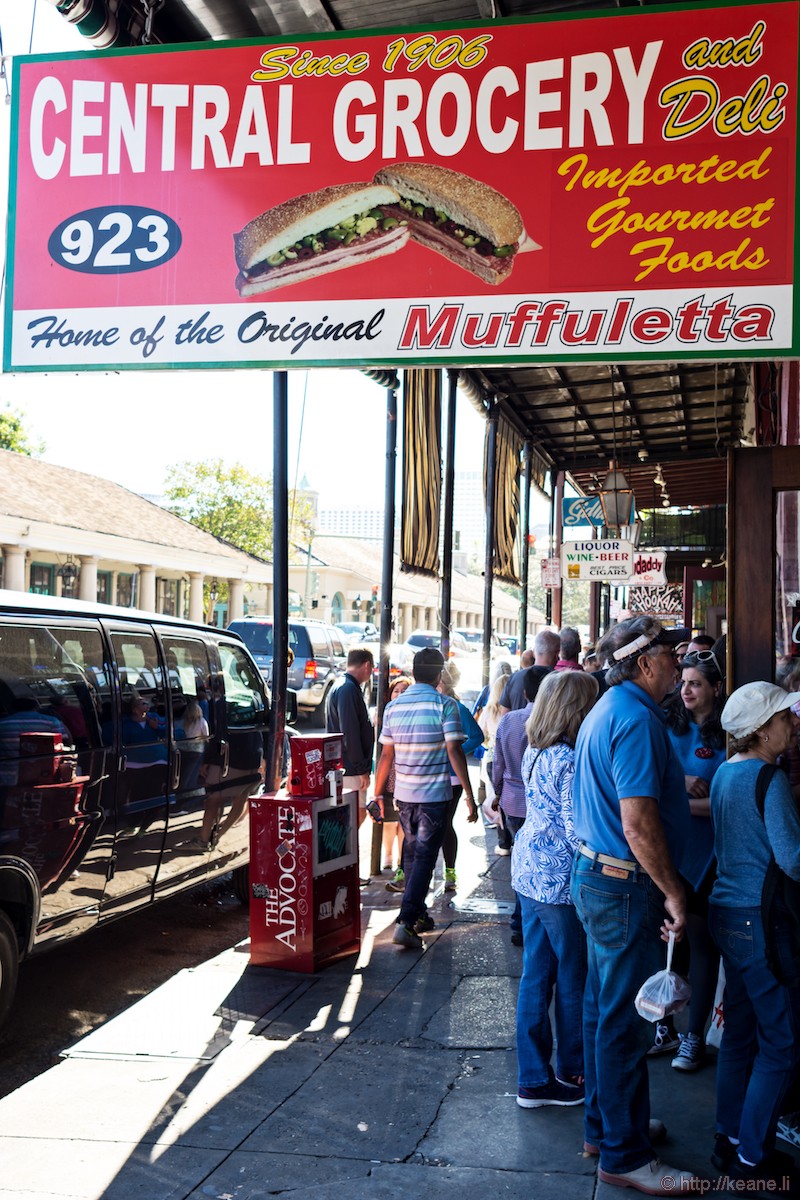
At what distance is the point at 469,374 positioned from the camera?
46.3 ft

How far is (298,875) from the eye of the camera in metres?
6.49

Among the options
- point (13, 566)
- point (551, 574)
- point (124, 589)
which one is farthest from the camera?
point (124, 589)

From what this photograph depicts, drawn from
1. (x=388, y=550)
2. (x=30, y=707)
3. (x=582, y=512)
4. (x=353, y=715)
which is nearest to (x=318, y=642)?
(x=582, y=512)

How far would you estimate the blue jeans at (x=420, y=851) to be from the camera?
705 centimetres

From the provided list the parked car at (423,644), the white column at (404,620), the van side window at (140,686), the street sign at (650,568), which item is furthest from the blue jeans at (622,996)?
the white column at (404,620)

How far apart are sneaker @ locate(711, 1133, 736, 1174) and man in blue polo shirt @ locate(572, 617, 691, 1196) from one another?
0.17m

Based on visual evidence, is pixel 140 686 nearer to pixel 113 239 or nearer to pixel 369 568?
pixel 113 239

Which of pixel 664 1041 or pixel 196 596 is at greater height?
pixel 196 596

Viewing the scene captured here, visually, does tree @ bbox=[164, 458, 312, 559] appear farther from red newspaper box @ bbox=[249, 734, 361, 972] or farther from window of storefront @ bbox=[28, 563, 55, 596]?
red newspaper box @ bbox=[249, 734, 361, 972]

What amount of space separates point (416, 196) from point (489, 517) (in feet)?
38.1

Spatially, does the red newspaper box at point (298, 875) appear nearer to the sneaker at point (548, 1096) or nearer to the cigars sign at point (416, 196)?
the sneaker at point (548, 1096)

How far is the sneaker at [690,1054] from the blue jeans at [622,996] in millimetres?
1132

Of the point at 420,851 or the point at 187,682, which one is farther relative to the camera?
the point at 187,682

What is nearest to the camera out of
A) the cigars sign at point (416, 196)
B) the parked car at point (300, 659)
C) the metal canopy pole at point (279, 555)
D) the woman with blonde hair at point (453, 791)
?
the cigars sign at point (416, 196)
